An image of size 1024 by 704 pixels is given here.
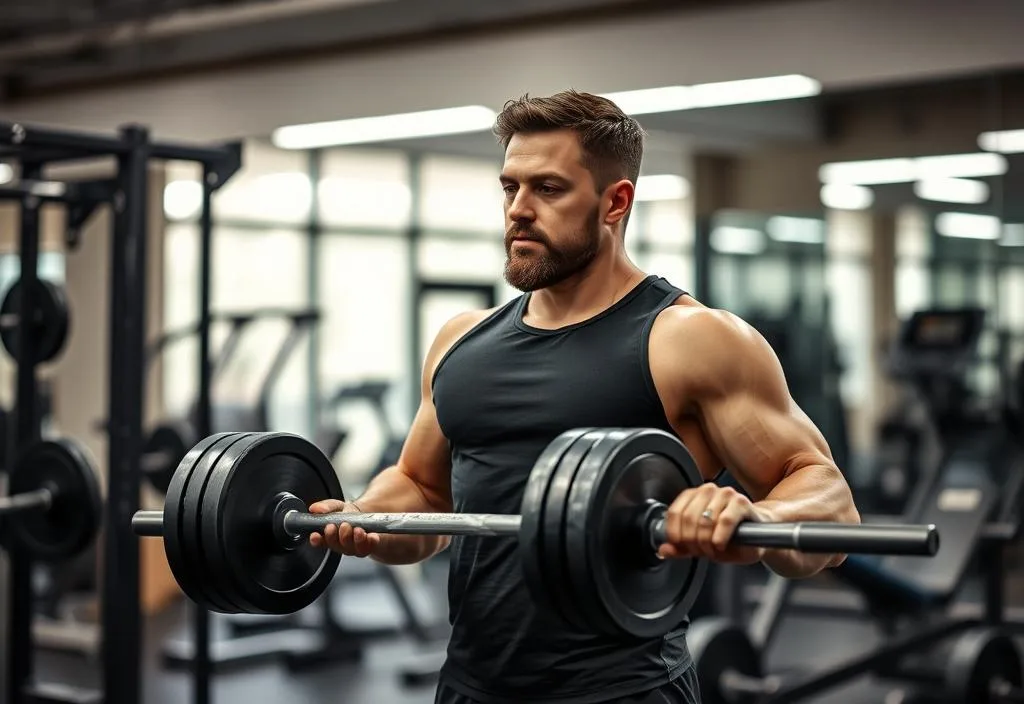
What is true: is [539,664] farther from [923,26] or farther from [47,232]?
[47,232]

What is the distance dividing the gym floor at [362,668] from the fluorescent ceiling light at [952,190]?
178cm

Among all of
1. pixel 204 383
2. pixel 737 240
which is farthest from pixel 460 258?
pixel 204 383

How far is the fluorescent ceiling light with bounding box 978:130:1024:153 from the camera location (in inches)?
218

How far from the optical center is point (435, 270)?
8.85 metres

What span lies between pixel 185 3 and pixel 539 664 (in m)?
5.56

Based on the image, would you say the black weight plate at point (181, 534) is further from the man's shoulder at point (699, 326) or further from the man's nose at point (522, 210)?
the man's shoulder at point (699, 326)

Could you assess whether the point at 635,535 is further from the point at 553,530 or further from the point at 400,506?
the point at 400,506

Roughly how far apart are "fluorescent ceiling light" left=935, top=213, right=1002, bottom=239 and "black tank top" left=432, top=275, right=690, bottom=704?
4.45m

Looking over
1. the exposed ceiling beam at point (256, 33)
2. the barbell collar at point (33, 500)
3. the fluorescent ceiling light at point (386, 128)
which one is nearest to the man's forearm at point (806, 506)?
the barbell collar at point (33, 500)

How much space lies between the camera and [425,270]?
347 inches

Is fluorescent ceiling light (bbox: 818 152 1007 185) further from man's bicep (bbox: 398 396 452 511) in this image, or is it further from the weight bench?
man's bicep (bbox: 398 396 452 511)

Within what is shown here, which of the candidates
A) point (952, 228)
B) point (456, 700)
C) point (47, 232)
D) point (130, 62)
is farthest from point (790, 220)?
point (456, 700)

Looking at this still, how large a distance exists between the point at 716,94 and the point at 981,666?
265 cm

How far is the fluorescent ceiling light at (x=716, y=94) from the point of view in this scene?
5609 mm
